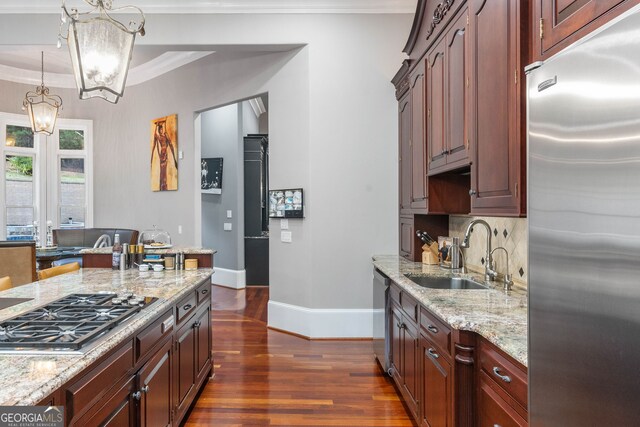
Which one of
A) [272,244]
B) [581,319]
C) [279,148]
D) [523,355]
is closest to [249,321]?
[272,244]

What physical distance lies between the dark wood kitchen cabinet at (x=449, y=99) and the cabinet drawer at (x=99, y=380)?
201 cm

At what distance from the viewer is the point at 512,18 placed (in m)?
1.67

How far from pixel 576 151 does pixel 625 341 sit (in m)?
0.41

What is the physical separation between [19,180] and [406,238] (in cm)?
649

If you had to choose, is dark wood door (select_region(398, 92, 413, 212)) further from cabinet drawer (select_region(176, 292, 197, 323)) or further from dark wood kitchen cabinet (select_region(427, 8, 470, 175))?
cabinet drawer (select_region(176, 292, 197, 323))

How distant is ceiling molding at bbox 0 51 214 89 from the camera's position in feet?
18.8

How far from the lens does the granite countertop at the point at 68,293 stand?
1.00 m

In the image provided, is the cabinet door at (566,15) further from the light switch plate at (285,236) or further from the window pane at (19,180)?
the window pane at (19,180)

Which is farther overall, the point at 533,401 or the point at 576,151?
the point at 533,401

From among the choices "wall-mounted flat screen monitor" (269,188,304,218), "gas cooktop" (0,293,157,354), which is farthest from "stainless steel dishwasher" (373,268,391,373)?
"gas cooktop" (0,293,157,354)

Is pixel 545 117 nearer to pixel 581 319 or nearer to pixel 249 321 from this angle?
pixel 581 319

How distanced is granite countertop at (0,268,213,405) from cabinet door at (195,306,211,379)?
32 cm

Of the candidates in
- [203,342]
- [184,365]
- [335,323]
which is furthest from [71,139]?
[184,365]

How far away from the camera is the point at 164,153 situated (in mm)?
5891
